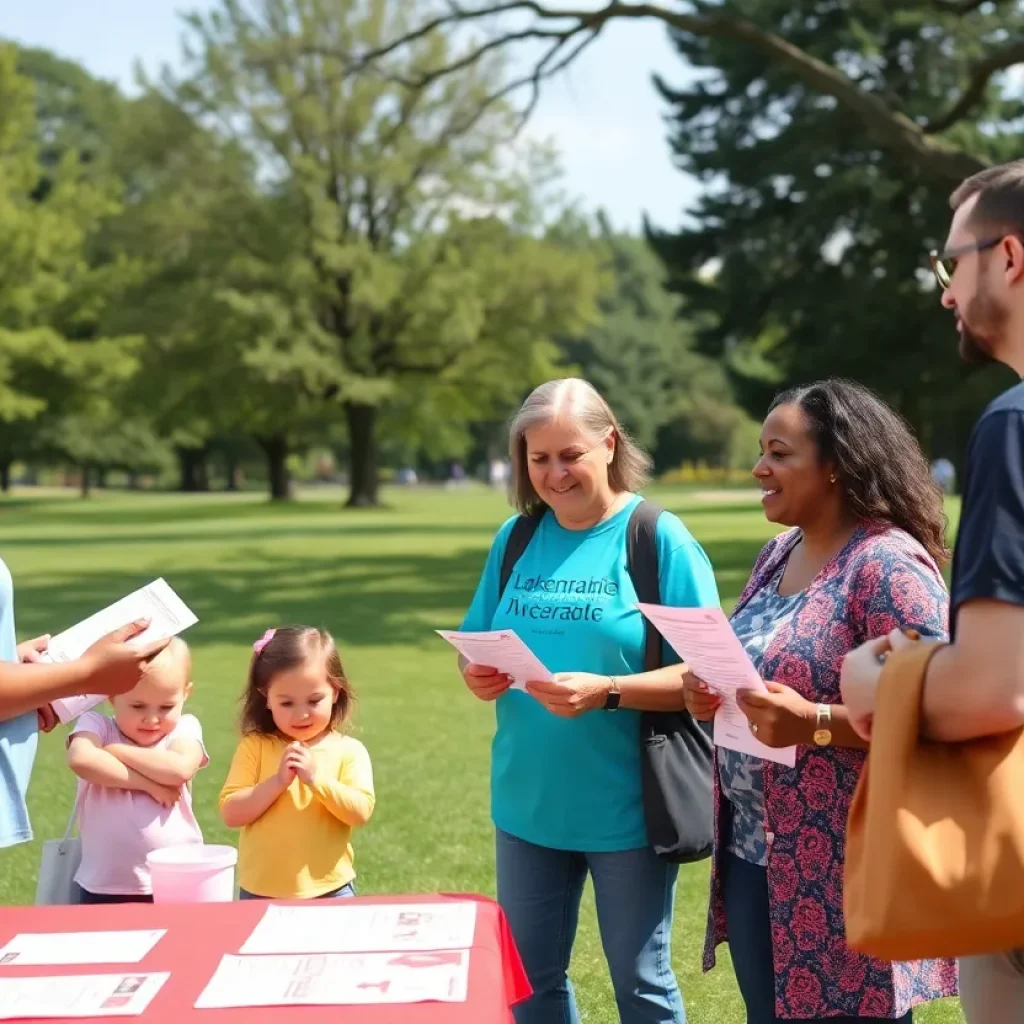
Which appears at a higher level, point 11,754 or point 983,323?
point 983,323

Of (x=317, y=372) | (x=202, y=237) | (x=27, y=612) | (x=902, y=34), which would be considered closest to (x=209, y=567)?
(x=27, y=612)

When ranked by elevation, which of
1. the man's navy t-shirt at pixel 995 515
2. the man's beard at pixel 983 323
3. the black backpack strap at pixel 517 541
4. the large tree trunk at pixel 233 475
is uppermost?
the man's beard at pixel 983 323

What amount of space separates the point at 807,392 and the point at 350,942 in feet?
5.71

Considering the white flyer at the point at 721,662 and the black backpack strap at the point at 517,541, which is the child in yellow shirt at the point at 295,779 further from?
the white flyer at the point at 721,662

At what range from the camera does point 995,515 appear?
2.11 metres

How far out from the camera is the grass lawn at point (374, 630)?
643 centimetres

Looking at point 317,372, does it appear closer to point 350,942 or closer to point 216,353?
point 216,353

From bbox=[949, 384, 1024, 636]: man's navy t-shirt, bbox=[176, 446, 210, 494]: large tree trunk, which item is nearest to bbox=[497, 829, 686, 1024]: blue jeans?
bbox=[949, 384, 1024, 636]: man's navy t-shirt

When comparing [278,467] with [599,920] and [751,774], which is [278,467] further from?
[751,774]

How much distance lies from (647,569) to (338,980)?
1.50 metres

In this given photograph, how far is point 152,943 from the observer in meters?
2.67

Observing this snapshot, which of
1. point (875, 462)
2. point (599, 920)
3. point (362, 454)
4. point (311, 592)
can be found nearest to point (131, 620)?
point (599, 920)

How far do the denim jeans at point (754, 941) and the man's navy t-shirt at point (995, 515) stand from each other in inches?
51.2

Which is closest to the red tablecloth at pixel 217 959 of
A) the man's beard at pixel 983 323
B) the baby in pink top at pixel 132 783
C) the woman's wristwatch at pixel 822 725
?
the woman's wristwatch at pixel 822 725
